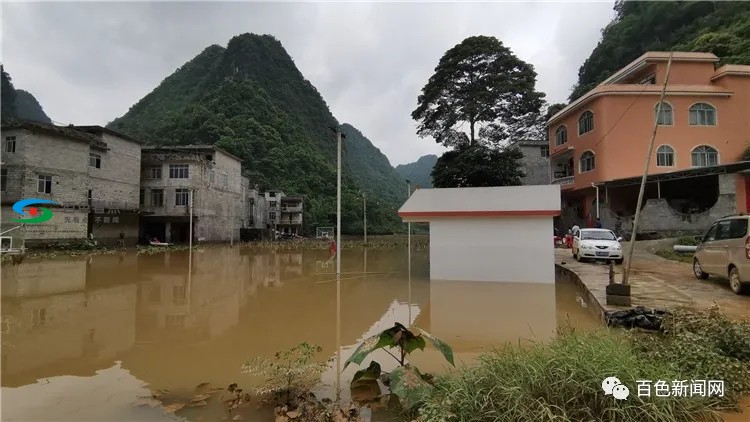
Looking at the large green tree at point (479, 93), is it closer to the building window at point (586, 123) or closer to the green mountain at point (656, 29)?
the building window at point (586, 123)

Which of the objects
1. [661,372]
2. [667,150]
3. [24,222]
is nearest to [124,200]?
[24,222]

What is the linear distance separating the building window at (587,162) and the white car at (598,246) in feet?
40.6

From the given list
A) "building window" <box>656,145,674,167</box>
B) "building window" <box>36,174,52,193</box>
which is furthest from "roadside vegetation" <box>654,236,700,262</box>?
"building window" <box>36,174,52,193</box>

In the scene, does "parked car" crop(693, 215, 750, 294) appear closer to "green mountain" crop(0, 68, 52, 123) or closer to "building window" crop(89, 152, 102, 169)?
"building window" crop(89, 152, 102, 169)

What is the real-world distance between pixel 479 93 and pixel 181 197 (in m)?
25.7

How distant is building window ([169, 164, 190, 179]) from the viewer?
3378 centimetres

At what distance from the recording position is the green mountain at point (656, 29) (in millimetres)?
34562

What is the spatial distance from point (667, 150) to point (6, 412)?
1207 inches

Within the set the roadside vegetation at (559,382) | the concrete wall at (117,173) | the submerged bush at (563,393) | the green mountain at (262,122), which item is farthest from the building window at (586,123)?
the concrete wall at (117,173)

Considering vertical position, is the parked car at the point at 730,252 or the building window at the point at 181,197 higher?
the building window at the point at 181,197

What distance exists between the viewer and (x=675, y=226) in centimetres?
2047

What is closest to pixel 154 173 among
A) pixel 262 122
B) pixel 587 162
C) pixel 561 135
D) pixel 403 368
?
pixel 262 122

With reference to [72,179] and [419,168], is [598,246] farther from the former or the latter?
[419,168]

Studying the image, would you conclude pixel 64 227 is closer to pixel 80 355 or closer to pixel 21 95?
pixel 80 355
